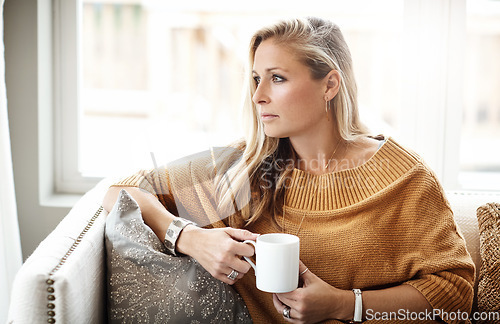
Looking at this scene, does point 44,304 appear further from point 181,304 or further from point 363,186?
point 363,186

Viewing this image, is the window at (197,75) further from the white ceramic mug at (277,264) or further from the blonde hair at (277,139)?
the white ceramic mug at (277,264)

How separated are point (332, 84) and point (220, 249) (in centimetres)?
62

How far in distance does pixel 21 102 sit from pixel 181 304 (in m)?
1.37

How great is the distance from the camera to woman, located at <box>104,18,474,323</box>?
1314 mm

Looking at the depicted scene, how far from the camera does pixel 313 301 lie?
1239mm

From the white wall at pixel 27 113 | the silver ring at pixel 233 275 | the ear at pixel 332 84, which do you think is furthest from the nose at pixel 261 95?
the white wall at pixel 27 113

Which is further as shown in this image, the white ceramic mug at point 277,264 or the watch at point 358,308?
the watch at point 358,308

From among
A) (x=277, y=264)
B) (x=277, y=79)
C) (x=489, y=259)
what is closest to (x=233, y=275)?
(x=277, y=264)

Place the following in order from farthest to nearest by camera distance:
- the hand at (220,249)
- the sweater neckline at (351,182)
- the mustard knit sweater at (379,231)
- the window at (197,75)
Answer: the window at (197,75), the sweater neckline at (351,182), the mustard knit sweater at (379,231), the hand at (220,249)

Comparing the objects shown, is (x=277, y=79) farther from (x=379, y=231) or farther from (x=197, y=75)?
(x=197, y=75)

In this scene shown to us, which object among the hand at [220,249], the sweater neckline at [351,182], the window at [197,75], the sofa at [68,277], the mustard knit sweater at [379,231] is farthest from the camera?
the window at [197,75]

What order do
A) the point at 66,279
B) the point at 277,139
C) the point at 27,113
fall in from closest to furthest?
1. the point at 66,279
2. the point at 277,139
3. the point at 27,113

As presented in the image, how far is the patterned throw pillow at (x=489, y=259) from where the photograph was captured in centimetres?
142

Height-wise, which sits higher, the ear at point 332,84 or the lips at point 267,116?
the ear at point 332,84
